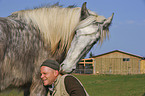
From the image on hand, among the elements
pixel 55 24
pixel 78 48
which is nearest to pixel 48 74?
pixel 78 48

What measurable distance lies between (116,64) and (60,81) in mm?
39704

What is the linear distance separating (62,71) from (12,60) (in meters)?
0.80

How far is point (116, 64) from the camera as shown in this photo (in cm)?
4103

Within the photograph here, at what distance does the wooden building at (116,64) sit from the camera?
39.8m

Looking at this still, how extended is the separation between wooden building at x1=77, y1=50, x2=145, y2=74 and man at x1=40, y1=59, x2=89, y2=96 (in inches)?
1519

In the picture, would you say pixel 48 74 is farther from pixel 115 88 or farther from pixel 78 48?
pixel 115 88

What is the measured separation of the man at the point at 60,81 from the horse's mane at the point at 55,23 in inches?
55.8

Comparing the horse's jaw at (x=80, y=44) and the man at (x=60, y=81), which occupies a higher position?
the horse's jaw at (x=80, y=44)

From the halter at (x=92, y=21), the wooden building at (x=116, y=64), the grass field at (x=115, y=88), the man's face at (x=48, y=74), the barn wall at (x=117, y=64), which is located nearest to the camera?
the man's face at (x=48, y=74)

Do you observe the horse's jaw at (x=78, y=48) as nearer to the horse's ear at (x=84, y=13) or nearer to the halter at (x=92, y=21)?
the halter at (x=92, y=21)

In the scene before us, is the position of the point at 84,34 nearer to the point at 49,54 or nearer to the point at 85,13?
the point at 85,13

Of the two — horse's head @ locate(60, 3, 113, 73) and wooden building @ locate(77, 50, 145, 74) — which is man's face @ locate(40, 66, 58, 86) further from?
wooden building @ locate(77, 50, 145, 74)

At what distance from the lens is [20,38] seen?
A: 10.7ft

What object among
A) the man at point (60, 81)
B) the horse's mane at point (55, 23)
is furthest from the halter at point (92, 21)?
the man at point (60, 81)
